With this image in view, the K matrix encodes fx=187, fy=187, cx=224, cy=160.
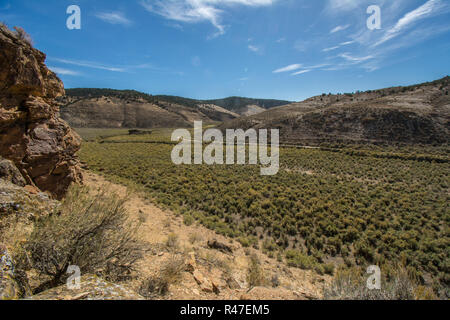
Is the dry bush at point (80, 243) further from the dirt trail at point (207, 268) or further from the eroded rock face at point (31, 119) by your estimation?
the eroded rock face at point (31, 119)

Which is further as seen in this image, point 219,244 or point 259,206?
point 259,206

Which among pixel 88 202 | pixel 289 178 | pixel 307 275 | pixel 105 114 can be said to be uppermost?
pixel 105 114

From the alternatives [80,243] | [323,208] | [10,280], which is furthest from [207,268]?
[323,208]

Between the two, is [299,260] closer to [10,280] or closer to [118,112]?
[10,280]

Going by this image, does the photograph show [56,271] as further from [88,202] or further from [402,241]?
[402,241]
